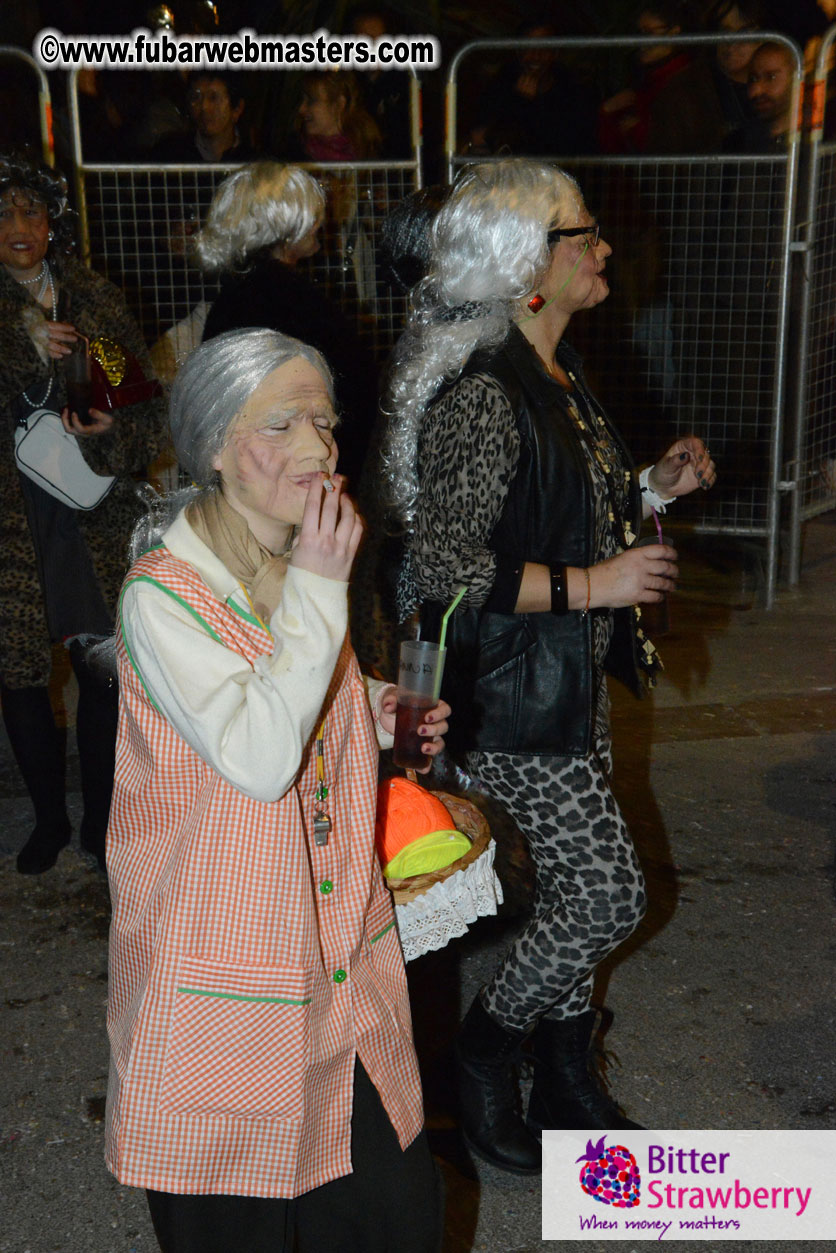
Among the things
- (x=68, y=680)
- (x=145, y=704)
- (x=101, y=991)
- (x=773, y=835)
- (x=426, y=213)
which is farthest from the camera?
(x=68, y=680)

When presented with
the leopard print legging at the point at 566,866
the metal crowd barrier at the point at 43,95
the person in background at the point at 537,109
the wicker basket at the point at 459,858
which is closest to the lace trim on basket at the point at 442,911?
the wicker basket at the point at 459,858

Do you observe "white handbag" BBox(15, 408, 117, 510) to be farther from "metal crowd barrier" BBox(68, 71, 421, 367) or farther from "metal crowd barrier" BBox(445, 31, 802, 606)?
"metal crowd barrier" BBox(445, 31, 802, 606)

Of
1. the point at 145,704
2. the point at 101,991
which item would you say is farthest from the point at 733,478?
the point at 145,704

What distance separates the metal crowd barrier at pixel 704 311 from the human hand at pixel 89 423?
3.38 metres

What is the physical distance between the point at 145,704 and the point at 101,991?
223cm

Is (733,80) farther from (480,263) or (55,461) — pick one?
(480,263)

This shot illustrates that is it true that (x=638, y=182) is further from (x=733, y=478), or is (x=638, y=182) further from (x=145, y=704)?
(x=145, y=704)

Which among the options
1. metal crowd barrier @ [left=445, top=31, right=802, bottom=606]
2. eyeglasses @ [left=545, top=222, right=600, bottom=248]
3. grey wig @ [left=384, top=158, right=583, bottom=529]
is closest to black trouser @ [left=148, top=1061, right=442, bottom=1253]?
grey wig @ [left=384, top=158, right=583, bottom=529]

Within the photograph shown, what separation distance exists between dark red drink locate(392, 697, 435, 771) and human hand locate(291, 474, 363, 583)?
21.9 inches

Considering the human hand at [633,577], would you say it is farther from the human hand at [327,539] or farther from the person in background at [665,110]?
the person in background at [665,110]

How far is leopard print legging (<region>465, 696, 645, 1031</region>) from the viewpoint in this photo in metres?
2.89

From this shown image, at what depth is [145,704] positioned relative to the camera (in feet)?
6.64

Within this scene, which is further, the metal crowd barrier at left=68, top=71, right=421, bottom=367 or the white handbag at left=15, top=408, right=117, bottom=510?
the metal crowd barrier at left=68, top=71, right=421, bottom=367

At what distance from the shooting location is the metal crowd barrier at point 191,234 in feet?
21.5
